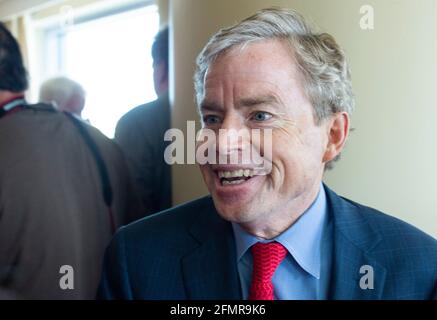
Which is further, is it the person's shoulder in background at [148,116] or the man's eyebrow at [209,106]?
the person's shoulder in background at [148,116]

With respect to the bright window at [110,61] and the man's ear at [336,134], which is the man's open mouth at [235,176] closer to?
the man's ear at [336,134]

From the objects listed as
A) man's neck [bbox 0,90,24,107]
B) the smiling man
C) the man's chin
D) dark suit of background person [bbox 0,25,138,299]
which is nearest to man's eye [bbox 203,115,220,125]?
the smiling man

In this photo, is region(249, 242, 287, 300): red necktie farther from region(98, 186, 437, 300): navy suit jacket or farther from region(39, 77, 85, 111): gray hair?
region(39, 77, 85, 111): gray hair

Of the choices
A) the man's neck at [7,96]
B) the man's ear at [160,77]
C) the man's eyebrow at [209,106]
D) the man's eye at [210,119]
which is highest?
the man's ear at [160,77]

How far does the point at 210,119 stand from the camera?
0.64 metres

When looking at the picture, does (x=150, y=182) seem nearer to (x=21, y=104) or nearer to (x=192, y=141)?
(x=192, y=141)

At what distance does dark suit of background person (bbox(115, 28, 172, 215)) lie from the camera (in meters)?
0.78

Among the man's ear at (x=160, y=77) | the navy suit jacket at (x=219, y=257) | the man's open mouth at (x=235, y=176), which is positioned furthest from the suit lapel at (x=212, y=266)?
the man's ear at (x=160, y=77)

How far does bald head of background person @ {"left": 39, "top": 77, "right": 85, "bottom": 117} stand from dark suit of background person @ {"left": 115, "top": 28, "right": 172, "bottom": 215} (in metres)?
0.08

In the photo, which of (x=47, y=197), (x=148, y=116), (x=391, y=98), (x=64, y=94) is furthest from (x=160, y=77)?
(x=391, y=98)

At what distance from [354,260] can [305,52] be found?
0.99 feet

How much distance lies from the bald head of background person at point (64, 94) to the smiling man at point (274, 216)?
231 millimetres

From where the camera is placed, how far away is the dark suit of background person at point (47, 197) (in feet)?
2.34

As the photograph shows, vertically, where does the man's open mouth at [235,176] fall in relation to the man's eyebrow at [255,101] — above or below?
below
